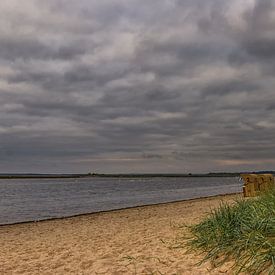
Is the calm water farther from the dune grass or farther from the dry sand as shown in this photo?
the dune grass

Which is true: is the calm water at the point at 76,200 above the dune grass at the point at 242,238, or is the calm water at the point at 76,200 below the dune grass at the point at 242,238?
below

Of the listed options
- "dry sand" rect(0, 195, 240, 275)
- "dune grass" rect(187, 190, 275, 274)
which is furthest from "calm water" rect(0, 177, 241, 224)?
"dune grass" rect(187, 190, 275, 274)

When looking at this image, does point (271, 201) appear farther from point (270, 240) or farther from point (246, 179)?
point (246, 179)

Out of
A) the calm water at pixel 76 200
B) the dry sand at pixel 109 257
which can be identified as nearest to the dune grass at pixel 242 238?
the dry sand at pixel 109 257

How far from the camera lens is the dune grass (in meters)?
8.05

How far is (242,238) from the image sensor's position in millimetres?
9164

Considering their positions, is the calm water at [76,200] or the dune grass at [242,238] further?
the calm water at [76,200]

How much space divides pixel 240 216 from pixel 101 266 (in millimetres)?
3749

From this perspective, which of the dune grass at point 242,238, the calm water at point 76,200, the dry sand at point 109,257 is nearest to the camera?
the dune grass at point 242,238

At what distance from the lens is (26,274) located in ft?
32.9

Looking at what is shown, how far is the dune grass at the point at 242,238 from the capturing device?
8047 mm

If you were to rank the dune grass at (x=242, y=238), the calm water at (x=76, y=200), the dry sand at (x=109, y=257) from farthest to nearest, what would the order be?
1. the calm water at (x=76, y=200)
2. the dry sand at (x=109, y=257)
3. the dune grass at (x=242, y=238)

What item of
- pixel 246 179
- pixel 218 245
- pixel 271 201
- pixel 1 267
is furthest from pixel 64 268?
pixel 246 179

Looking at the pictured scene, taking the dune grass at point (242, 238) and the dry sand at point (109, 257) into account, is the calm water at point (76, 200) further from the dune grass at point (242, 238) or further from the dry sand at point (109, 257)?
the dune grass at point (242, 238)
